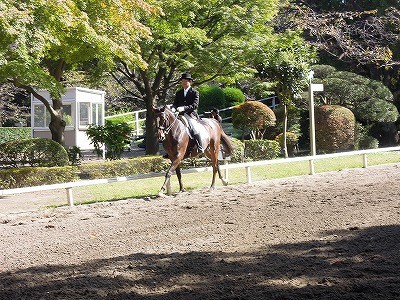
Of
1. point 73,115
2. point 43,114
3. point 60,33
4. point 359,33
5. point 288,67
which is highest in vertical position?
point 359,33

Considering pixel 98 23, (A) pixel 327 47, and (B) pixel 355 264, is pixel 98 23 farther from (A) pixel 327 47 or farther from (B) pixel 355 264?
(A) pixel 327 47

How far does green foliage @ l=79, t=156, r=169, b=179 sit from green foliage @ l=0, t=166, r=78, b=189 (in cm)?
73

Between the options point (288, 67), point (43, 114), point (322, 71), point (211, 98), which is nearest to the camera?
point (288, 67)

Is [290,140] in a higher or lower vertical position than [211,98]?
lower

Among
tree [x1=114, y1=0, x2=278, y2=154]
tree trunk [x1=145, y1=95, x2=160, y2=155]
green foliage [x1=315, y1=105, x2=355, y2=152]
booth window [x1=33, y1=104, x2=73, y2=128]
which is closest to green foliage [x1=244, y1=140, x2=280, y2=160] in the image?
tree [x1=114, y1=0, x2=278, y2=154]

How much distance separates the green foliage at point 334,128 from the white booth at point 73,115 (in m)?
10.8

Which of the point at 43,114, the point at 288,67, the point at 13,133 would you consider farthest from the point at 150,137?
the point at 13,133

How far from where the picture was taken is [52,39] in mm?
15688

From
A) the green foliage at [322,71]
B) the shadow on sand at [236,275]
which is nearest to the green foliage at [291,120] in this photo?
the green foliage at [322,71]

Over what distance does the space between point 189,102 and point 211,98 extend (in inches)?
898

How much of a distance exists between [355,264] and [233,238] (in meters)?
2.14

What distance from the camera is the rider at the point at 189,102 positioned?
14617 millimetres

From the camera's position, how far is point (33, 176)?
55.1ft

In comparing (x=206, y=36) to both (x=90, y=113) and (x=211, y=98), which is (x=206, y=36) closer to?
(x=90, y=113)
